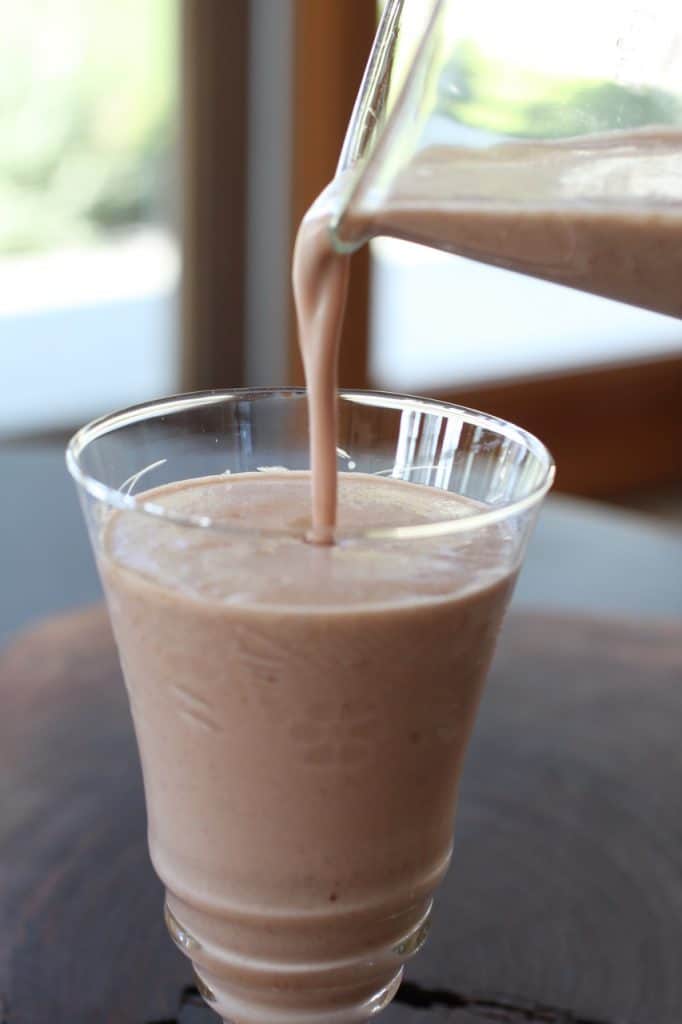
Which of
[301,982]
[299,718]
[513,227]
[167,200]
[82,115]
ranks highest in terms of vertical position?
[513,227]

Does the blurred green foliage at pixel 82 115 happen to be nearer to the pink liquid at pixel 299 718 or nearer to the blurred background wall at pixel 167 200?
the blurred background wall at pixel 167 200

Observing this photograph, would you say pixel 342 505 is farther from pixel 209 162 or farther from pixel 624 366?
pixel 624 366

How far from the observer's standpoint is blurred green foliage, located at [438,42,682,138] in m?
0.77

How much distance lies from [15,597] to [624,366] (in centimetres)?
285

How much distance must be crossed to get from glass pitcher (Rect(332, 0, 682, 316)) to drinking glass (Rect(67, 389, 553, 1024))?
11 centimetres

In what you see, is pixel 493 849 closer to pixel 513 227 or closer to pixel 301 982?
pixel 301 982

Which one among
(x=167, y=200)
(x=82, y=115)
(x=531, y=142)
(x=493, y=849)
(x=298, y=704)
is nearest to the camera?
(x=298, y=704)

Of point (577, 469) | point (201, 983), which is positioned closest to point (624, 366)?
point (577, 469)

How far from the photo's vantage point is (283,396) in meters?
0.83

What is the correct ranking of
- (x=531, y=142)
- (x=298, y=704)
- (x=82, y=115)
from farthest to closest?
(x=82, y=115) < (x=531, y=142) < (x=298, y=704)

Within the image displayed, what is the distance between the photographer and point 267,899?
725 millimetres

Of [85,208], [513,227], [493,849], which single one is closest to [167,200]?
[85,208]

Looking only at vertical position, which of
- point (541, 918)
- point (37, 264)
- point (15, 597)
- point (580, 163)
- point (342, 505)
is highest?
point (580, 163)

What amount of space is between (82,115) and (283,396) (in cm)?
230
